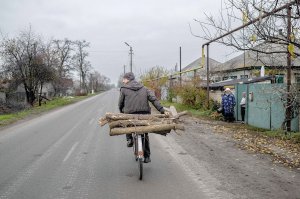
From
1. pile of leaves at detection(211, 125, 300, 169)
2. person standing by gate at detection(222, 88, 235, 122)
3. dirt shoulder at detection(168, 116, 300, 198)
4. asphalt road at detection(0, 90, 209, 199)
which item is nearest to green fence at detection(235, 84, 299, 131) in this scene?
person standing by gate at detection(222, 88, 235, 122)

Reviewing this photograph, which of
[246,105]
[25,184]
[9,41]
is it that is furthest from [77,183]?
[9,41]

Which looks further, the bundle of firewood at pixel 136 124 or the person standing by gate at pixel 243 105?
the person standing by gate at pixel 243 105

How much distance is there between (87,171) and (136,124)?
155cm

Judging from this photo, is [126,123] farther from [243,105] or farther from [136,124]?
[243,105]

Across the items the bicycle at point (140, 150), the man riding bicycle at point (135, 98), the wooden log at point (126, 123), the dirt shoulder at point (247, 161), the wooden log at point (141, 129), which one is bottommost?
the dirt shoulder at point (247, 161)

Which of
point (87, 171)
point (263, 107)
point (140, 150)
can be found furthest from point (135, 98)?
point (263, 107)

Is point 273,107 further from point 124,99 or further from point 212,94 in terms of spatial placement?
point 212,94

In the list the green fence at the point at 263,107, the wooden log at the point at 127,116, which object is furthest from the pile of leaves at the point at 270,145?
the wooden log at the point at 127,116

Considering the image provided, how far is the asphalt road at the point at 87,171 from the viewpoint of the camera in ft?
19.4

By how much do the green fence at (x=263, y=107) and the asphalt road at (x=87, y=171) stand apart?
191 inches

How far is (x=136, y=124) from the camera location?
677 centimetres

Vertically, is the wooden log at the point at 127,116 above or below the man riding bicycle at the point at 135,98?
below

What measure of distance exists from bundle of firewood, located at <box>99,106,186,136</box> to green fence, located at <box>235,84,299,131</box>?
5.80 m

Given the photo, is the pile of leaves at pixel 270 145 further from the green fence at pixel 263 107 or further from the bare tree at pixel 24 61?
the bare tree at pixel 24 61
